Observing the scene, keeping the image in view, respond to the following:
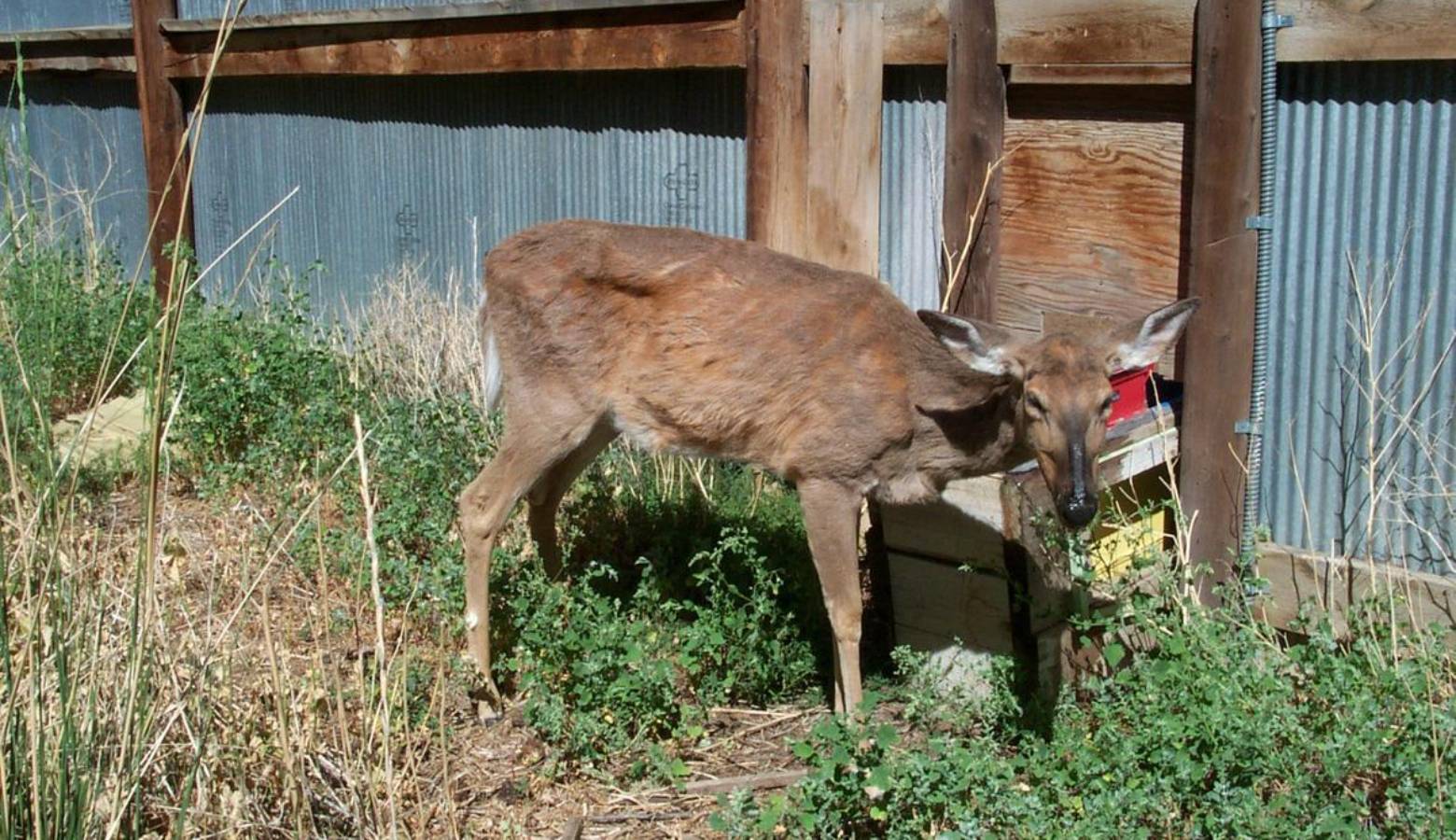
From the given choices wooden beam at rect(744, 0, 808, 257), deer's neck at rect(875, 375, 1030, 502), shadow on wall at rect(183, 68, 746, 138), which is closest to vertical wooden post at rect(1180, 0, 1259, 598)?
deer's neck at rect(875, 375, 1030, 502)

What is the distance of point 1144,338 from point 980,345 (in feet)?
1.80

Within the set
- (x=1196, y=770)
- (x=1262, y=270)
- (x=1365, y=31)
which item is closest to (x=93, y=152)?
(x=1262, y=270)

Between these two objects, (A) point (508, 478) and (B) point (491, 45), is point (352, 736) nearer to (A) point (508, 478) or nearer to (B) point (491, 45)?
(A) point (508, 478)

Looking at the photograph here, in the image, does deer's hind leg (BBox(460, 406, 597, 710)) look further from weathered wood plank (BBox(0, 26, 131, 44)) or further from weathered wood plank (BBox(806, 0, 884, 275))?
weathered wood plank (BBox(0, 26, 131, 44))

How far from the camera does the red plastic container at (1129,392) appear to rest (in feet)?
19.1

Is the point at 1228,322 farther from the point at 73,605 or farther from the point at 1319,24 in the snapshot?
the point at 73,605

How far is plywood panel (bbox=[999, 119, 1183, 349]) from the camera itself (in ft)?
20.1

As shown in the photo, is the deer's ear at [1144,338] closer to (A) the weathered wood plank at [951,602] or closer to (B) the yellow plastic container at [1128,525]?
(B) the yellow plastic container at [1128,525]

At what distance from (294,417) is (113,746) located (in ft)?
13.8

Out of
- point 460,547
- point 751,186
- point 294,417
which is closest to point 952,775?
point 460,547

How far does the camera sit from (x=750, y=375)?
594 cm

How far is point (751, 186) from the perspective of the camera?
745 cm

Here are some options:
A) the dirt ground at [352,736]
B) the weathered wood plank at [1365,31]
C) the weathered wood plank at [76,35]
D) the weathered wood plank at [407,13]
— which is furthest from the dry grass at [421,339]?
the weathered wood plank at [1365,31]

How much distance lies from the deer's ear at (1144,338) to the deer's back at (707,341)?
774mm
